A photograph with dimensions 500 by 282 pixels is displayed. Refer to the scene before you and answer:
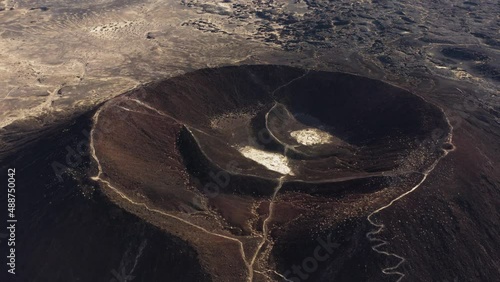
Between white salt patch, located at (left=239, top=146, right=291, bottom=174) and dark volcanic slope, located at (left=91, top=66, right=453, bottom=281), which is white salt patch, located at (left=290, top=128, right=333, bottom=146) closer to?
dark volcanic slope, located at (left=91, top=66, right=453, bottom=281)

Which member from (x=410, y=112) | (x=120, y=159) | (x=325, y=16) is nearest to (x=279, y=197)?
(x=120, y=159)

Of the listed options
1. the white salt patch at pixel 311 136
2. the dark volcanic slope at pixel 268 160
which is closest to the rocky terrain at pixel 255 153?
the dark volcanic slope at pixel 268 160

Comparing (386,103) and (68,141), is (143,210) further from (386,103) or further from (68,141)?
(386,103)

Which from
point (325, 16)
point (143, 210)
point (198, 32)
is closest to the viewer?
point (143, 210)

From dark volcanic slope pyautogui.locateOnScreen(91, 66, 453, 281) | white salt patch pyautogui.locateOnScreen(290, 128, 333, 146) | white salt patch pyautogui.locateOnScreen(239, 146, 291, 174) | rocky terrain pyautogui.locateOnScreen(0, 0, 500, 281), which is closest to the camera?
rocky terrain pyautogui.locateOnScreen(0, 0, 500, 281)

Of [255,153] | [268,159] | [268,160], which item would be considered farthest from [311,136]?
[255,153]

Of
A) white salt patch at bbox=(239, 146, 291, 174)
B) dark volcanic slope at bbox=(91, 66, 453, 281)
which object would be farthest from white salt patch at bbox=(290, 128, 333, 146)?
white salt patch at bbox=(239, 146, 291, 174)

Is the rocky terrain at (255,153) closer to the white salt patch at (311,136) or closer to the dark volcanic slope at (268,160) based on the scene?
the dark volcanic slope at (268,160)
